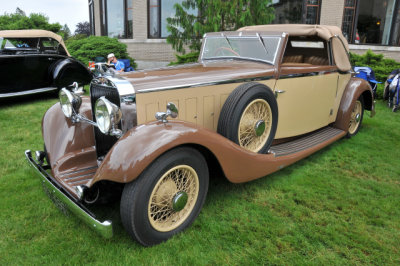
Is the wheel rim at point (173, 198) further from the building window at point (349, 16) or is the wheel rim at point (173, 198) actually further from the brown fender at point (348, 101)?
the building window at point (349, 16)

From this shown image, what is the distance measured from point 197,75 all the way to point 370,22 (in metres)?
10.1

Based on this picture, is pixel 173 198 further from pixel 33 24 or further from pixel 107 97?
pixel 33 24

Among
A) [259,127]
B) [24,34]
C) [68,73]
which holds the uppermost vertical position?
[24,34]

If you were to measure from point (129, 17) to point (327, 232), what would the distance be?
45.1 feet

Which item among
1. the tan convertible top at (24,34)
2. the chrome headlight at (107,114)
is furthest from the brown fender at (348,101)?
the tan convertible top at (24,34)

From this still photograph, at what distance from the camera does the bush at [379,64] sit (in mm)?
8398

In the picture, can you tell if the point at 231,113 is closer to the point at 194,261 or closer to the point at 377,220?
the point at 194,261

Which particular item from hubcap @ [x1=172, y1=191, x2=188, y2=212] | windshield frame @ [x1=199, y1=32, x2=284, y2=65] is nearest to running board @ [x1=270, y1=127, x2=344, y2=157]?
windshield frame @ [x1=199, y1=32, x2=284, y2=65]

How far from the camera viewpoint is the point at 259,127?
3.18 meters

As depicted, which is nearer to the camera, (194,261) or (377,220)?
(194,261)

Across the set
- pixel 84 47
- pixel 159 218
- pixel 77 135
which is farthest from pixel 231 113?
pixel 84 47

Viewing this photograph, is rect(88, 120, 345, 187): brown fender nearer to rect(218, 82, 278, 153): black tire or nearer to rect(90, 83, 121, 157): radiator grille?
rect(218, 82, 278, 153): black tire

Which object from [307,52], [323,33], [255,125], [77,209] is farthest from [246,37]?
[77,209]

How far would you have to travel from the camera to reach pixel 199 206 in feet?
8.54
